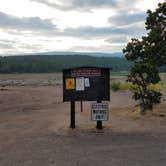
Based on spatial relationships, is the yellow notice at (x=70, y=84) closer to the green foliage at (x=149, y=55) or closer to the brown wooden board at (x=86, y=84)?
the brown wooden board at (x=86, y=84)

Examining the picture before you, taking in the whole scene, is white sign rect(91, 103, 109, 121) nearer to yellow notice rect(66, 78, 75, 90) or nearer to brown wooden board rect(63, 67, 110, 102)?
brown wooden board rect(63, 67, 110, 102)

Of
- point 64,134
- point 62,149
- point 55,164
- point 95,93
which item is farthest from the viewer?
point 95,93

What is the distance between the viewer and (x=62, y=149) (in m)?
10.8

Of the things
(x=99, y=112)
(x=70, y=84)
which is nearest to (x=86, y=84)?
(x=70, y=84)

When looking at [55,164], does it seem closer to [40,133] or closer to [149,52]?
[40,133]

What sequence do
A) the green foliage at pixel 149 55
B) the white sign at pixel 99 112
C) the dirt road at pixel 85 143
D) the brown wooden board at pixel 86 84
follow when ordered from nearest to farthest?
the dirt road at pixel 85 143
the white sign at pixel 99 112
the brown wooden board at pixel 86 84
the green foliage at pixel 149 55

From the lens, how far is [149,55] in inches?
672

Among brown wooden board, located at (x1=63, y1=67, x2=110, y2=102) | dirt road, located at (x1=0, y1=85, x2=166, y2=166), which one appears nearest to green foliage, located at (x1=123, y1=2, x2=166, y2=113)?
dirt road, located at (x1=0, y1=85, x2=166, y2=166)

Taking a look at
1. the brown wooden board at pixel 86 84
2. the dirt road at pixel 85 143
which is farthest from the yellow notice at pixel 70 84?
the dirt road at pixel 85 143

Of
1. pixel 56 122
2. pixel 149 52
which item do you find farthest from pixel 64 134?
pixel 149 52

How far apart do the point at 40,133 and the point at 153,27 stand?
6.54 meters

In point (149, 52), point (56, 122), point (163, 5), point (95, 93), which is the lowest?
point (56, 122)

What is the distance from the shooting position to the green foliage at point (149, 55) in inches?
661

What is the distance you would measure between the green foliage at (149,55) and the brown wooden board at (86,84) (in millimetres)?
2838
